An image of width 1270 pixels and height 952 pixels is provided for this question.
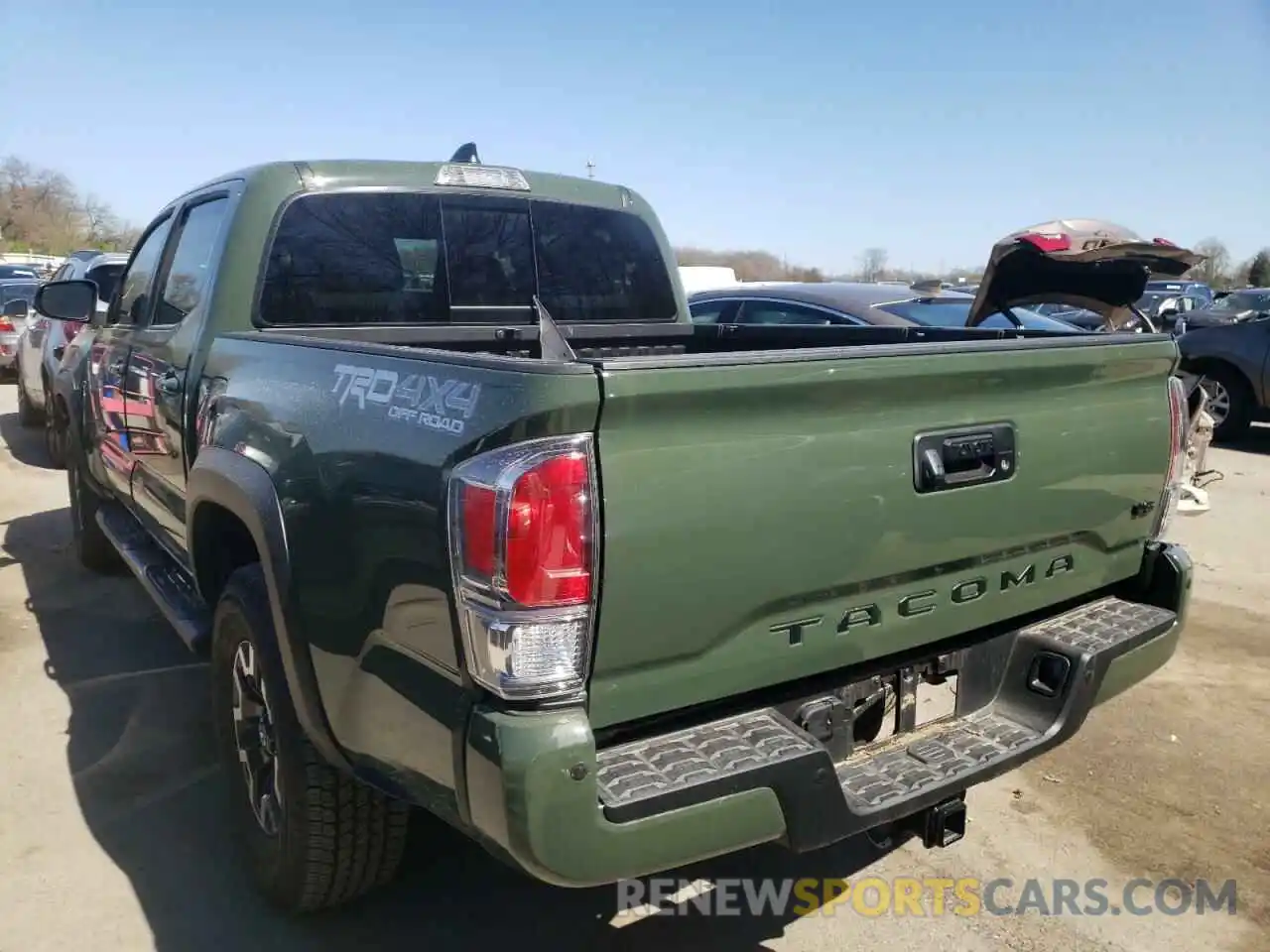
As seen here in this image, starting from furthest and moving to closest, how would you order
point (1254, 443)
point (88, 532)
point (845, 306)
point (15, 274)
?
point (15, 274), point (1254, 443), point (845, 306), point (88, 532)

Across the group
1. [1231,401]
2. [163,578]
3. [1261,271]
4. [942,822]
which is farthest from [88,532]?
[1261,271]

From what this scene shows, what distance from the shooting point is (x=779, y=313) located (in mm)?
8562

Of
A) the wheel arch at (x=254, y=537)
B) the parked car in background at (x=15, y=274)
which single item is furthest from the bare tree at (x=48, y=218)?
the wheel arch at (x=254, y=537)

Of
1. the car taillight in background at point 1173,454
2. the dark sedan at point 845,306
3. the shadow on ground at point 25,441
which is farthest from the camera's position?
the shadow on ground at point 25,441

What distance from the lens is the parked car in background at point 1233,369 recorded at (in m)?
10.8

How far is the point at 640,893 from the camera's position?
3.07 meters

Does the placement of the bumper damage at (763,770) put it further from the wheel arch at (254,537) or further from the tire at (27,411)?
the tire at (27,411)

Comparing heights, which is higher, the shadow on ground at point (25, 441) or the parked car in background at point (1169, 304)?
the parked car in background at point (1169, 304)

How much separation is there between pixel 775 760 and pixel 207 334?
2333mm

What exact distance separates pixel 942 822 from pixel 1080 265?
2382 mm

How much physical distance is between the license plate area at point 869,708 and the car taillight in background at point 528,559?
0.66m

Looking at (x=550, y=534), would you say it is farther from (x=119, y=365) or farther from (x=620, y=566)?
(x=119, y=365)

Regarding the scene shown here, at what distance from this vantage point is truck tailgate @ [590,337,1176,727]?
1983mm

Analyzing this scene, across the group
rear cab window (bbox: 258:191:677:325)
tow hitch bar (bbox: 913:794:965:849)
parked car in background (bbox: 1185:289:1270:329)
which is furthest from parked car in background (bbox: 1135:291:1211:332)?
tow hitch bar (bbox: 913:794:965:849)
